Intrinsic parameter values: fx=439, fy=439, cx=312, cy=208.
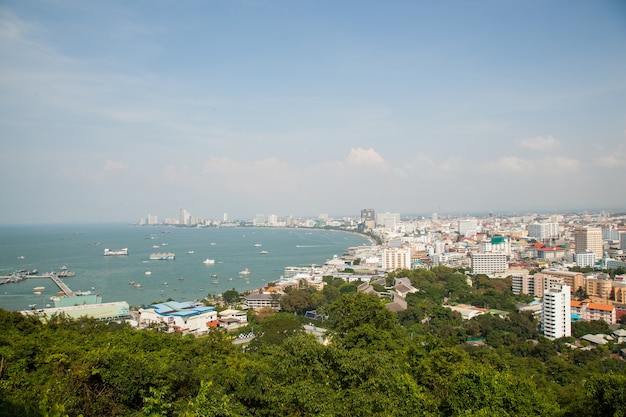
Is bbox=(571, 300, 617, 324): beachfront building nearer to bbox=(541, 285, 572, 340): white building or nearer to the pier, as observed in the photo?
bbox=(541, 285, 572, 340): white building

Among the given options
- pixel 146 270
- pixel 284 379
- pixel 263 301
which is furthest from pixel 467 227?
pixel 284 379

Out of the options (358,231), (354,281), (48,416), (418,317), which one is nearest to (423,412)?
(48,416)

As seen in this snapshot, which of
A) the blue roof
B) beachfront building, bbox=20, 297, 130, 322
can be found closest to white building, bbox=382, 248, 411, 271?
the blue roof

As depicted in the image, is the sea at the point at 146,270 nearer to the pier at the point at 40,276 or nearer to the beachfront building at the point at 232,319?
the pier at the point at 40,276

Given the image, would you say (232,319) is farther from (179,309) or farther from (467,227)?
(467,227)

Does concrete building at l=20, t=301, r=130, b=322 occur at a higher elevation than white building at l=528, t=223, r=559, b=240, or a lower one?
lower

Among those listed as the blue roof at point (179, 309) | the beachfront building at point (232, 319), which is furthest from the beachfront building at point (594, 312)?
the blue roof at point (179, 309)
